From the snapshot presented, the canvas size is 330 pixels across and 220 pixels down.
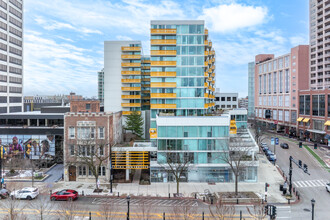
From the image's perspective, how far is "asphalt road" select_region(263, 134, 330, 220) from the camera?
2755 cm

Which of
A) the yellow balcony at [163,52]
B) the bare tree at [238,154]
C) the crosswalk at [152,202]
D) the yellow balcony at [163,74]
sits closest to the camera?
the crosswalk at [152,202]

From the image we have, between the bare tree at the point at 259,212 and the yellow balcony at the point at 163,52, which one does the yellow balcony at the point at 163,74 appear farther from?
the bare tree at the point at 259,212

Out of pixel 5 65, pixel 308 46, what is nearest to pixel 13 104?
pixel 5 65

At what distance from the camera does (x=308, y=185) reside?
3738cm

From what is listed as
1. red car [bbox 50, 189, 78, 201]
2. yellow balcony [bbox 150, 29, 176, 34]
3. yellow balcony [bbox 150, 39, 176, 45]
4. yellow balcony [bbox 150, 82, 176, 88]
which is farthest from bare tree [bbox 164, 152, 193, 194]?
yellow balcony [bbox 150, 29, 176, 34]

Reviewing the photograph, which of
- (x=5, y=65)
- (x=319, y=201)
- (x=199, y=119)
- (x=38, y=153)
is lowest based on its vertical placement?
(x=319, y=201)

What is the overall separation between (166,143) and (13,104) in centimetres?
6157

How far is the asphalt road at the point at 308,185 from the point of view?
1085 inches

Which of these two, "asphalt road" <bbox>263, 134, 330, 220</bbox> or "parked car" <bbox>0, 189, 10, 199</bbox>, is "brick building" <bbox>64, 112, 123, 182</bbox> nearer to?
"parked car" <bbox>0, 189, 10, 199</bbox>

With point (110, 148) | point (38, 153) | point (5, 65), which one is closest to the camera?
point (110, 148)

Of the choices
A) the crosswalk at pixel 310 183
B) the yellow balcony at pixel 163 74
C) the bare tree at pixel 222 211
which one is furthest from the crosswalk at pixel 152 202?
the yellow balcony at pixel 163 74

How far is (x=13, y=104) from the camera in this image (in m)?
75.2

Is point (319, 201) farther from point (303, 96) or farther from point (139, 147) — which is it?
point (303, 96)

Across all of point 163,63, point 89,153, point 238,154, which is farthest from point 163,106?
point 238,154
